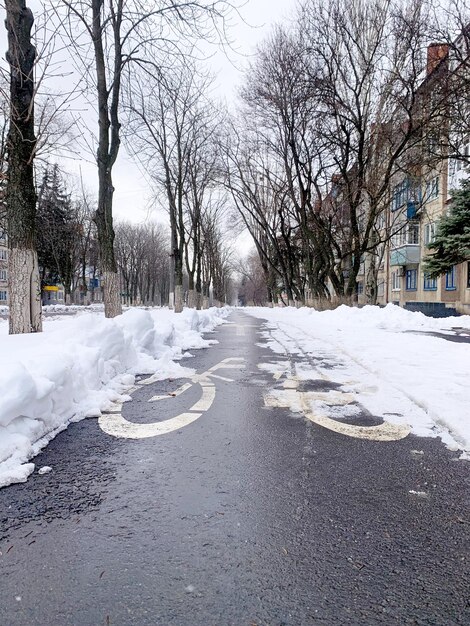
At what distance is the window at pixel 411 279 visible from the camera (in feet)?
122

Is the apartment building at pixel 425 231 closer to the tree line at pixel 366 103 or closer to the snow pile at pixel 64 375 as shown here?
the tree line at pixel 366 103

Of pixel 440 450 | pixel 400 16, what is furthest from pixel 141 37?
pixel 440 450

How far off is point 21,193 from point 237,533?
24.6 ft

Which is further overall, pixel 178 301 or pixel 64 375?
pixel 178 301

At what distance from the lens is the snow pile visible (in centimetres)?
339

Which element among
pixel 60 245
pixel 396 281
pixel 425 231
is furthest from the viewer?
pixel 60 245

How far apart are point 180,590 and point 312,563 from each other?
60 cm

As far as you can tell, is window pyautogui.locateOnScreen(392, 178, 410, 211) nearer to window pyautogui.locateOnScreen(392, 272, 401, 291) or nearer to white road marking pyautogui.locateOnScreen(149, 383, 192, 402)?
window pyautogui.locateOnScreen(392, 272, 401, 291)

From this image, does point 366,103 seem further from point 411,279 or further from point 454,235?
point 411,279

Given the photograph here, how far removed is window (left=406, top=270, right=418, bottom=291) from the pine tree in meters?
15.9

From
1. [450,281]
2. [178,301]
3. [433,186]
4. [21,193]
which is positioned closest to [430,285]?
[450,281]

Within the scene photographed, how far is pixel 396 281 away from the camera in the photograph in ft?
135

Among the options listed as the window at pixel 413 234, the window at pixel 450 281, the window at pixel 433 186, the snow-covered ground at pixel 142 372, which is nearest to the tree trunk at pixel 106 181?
the snow-covered ground at pixel 142 372

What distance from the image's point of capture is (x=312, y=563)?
1.97m
